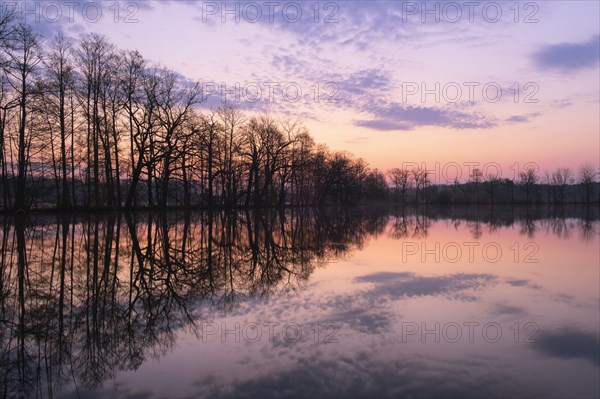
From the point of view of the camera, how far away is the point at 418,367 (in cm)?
387

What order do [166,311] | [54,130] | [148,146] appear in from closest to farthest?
1. [166,311]
2. [54,130]
3. [148,146]

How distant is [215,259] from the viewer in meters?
10.5

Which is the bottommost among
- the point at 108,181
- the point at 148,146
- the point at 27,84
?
the point at 108,181

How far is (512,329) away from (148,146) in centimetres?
3499

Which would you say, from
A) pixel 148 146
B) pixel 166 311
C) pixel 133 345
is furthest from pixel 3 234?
pixel 148 146

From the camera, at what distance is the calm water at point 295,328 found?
3.58 meters

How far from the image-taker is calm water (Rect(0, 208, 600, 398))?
3.58 m

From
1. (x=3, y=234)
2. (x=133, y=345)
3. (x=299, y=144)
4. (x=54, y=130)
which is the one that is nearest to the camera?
(x=133, y=345)

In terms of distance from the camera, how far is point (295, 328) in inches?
198

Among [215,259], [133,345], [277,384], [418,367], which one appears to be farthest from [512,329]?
[215,259]

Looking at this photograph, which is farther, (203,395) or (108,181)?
(108,181)

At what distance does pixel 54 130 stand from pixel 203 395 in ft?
116

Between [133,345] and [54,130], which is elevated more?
[54,130]

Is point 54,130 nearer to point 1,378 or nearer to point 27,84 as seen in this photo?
point 27,84
